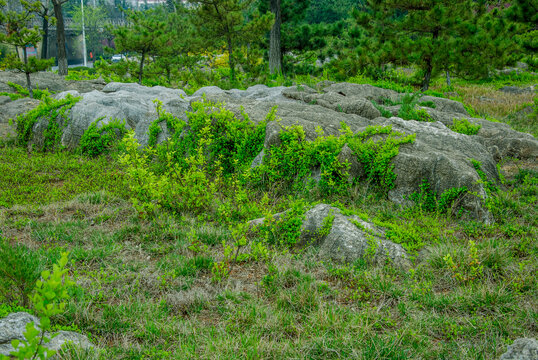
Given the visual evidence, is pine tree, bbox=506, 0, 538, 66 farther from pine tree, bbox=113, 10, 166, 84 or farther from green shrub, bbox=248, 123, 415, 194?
pine tree, bbox=113, 10, 166, 84

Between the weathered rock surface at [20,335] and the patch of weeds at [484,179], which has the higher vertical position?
the patch of weeds at [484,179]

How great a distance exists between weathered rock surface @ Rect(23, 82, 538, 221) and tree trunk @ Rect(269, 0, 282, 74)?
17.2 feet

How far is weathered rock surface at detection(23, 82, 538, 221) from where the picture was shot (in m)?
5.55

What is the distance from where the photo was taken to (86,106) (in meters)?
9.16

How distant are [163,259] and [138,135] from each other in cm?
468

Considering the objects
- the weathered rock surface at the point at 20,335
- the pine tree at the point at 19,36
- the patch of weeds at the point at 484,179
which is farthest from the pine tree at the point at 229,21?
the weathered rock surface at the point at 20,335

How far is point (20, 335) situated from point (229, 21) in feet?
46.2

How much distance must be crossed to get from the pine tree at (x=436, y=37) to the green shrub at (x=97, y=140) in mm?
9659

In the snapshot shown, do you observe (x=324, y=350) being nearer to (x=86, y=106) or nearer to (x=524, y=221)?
(x=524, y=221)

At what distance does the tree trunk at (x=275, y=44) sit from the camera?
16609mm

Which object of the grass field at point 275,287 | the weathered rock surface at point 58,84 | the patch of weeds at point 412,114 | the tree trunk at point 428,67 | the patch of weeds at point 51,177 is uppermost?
the tree trunk at point 428,67

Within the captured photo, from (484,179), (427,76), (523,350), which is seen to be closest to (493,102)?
(427,76)

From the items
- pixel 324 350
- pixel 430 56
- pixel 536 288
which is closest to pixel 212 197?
pixel 324 350

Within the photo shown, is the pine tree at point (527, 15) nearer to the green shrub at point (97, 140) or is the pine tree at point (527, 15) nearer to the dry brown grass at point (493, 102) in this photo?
the dry brown grass at point (493, 102)
